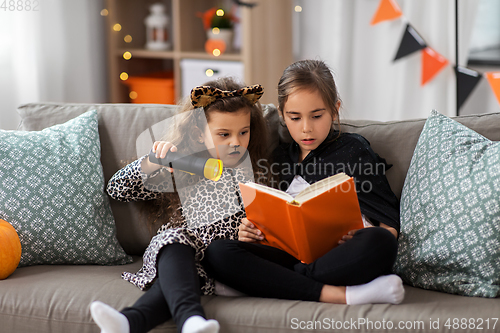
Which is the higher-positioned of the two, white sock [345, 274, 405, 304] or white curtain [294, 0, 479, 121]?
white curtain [294, 0, 479, 121]

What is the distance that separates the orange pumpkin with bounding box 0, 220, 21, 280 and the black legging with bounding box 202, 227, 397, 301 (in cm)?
48

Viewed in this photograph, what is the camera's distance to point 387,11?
7.58 ft

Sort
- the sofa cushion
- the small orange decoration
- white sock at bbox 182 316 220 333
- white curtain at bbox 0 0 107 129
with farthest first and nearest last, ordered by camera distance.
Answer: the small orange decoration < white curtain at bbox 0 0 107 129 < the sofa cushion < white sock at bbox 182 316 220 333

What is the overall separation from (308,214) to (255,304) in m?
0.24

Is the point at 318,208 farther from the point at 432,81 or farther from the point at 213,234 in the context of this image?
the point at 432,81

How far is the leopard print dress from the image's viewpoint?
1.26m

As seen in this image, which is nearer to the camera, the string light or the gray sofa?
the gray sofa

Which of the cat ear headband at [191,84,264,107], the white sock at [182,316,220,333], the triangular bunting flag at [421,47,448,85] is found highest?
the triangular bunting flag at [421,47,448,85]

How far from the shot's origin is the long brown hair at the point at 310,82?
1.29m

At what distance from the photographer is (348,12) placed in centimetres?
243

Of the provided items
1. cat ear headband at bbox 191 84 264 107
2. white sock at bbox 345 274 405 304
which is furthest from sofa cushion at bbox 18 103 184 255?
white sock at bbox 345 274 405 304

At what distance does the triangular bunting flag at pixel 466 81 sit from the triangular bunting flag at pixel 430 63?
0.38 feet

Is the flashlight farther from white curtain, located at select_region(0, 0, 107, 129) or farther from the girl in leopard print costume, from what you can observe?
white curtain, located at select_region(0, 0, 107, 129)

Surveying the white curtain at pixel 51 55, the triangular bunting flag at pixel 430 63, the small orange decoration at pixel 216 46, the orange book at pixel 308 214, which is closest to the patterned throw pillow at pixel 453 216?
the orange book at pixel 308 214
